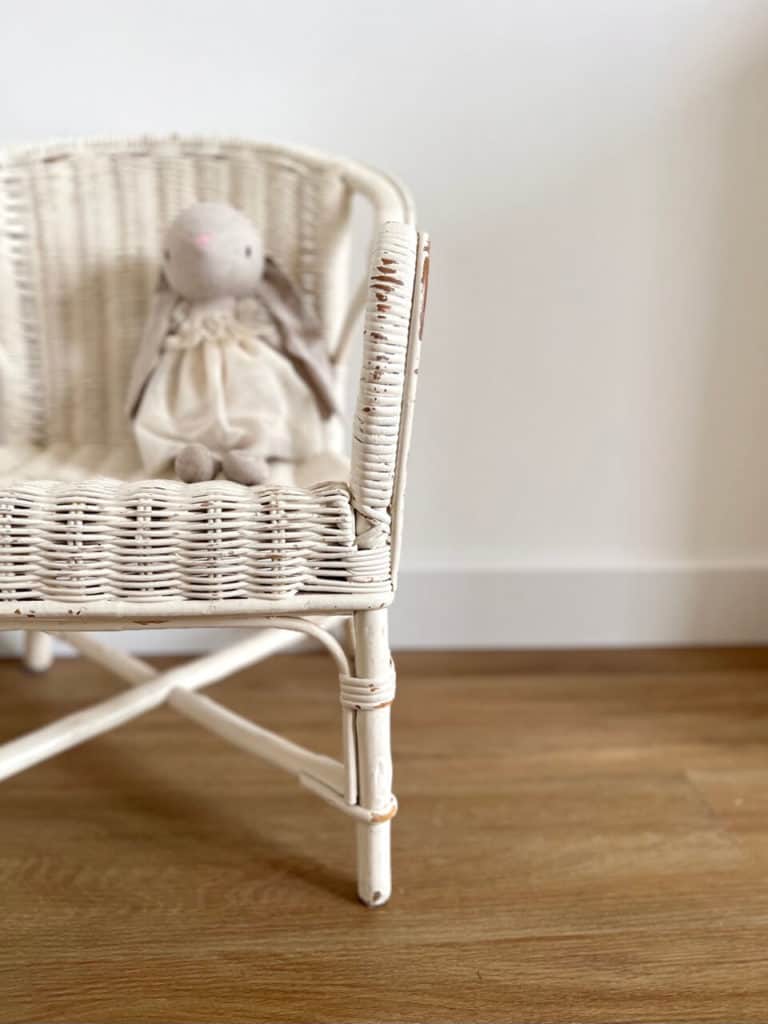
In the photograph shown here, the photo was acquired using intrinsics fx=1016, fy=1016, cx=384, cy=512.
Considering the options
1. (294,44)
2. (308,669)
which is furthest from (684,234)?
(308,669)

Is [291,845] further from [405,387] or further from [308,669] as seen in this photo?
[405,387]

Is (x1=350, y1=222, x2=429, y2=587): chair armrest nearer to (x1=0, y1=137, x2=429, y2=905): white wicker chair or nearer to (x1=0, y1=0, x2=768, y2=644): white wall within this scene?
(x1=0, y1=137, x2=429, y2=905): white wicker chair

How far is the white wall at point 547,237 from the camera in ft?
4.30

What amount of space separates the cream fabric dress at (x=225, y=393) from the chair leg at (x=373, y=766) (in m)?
0.26

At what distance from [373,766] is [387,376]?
0.37 metres

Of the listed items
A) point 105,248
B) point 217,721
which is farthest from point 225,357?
point 217,721

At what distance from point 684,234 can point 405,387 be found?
711mm

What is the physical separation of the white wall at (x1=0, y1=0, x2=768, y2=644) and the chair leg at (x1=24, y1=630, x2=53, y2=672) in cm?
52

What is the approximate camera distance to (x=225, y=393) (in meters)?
1.12

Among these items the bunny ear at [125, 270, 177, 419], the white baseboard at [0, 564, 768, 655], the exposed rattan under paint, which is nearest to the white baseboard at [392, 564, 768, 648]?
the white baseboard at [0, 564, 768, 655]

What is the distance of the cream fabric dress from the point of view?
1.09 m

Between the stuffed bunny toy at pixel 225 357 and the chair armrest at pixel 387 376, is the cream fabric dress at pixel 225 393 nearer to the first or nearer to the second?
the stuffed bunny toy at pixel 225 357

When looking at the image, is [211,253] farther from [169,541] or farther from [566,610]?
[566,610]

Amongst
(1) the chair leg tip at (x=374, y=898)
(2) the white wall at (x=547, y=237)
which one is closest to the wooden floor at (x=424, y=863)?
(1) the chair leg tip at (x=374, y=898)
